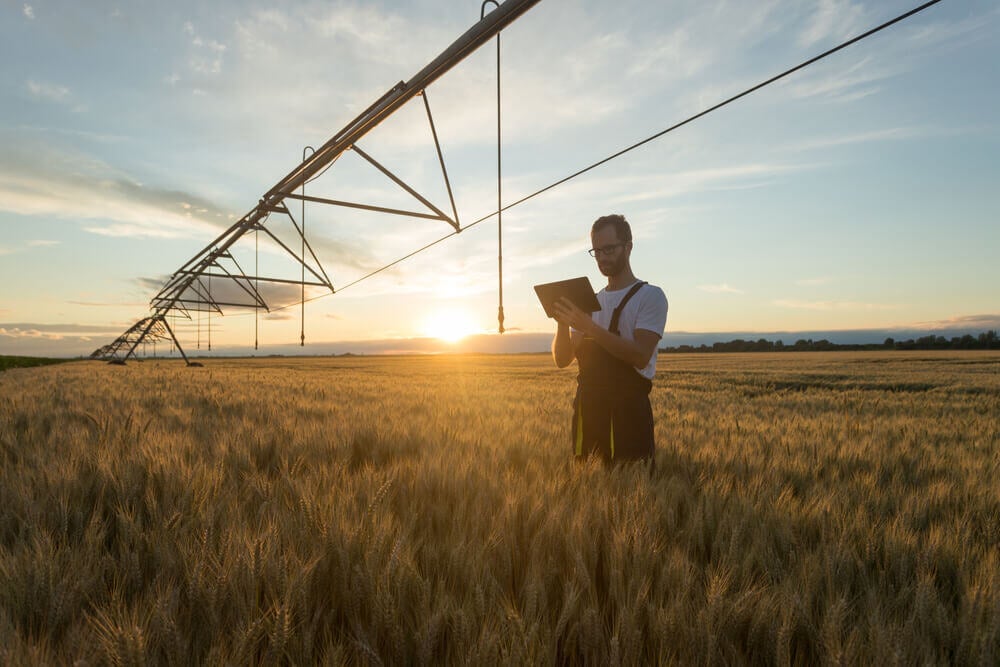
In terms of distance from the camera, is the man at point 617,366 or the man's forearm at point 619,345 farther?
the man at point 617,366

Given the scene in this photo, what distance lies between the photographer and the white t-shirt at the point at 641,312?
3.32 m

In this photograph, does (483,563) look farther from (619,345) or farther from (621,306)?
(621,306)

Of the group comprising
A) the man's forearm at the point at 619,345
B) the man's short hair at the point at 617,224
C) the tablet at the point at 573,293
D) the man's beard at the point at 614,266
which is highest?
the man's short hair at the point at 617,224

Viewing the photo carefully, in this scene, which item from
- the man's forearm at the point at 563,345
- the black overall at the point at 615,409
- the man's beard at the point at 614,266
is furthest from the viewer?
the man's forearm at the point at 563,345

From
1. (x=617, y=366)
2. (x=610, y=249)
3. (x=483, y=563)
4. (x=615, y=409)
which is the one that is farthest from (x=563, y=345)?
(x=483, y=563)

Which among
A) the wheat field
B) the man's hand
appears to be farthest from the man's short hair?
the wheat field

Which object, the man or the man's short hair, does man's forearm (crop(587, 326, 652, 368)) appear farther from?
the man's short hair

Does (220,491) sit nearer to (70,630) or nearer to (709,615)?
(70,630)

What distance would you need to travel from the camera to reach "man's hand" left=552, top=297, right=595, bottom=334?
127 inches

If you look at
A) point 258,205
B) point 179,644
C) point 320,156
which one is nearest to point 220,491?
point 179,644

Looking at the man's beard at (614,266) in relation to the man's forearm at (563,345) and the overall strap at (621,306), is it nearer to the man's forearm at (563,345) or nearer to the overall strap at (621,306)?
the overall strap at (621,306)

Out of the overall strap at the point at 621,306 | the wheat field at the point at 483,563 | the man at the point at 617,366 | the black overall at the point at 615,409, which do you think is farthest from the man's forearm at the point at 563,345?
the wheat field at the point at 483,563

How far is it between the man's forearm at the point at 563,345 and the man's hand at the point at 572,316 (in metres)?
0.29

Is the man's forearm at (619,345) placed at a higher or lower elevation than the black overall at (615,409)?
higher
